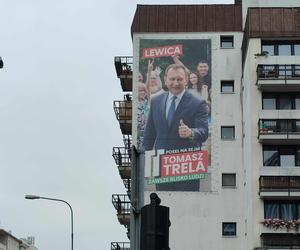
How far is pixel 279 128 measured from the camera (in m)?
49.2

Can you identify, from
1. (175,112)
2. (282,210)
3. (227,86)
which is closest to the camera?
(282,210)

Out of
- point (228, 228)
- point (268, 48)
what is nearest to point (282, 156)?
point (228, 228)

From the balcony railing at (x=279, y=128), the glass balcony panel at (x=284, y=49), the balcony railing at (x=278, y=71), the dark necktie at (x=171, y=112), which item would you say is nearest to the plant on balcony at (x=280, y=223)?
the balcony railing at (x=279, y=128)

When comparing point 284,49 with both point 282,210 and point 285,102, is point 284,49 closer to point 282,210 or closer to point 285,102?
point 285,102

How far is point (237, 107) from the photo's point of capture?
54250 mm

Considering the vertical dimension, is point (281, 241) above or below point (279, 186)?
below

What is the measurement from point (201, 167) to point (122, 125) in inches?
275

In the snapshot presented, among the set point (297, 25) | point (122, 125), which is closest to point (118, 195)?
point (122, 125)

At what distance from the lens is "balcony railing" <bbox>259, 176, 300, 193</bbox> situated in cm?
4800

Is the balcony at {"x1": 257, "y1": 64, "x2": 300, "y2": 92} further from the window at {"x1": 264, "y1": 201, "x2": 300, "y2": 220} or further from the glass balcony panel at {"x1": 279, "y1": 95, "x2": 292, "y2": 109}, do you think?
the window at {"x1": 264, "y1": 201, "x2": 300, "y2": 220}

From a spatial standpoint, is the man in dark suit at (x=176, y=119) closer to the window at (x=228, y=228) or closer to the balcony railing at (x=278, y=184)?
the window at (x=228, y=228)

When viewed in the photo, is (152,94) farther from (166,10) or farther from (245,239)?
(245,239)

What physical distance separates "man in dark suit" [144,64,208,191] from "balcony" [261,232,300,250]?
23.8 feet

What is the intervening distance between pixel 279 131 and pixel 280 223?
5661 mm
